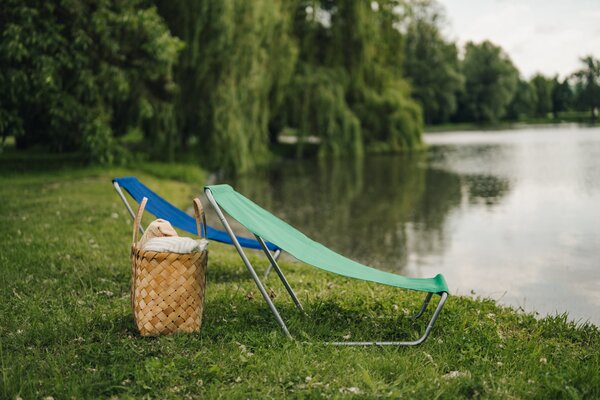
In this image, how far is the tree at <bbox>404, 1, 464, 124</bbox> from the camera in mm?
48594

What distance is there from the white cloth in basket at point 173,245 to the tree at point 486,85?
59.6 metres

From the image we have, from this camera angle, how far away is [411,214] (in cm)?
1159

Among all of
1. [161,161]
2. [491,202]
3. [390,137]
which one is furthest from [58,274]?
[390,137]

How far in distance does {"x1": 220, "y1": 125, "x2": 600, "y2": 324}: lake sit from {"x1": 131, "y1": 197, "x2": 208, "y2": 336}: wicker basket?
Result: 2683mm

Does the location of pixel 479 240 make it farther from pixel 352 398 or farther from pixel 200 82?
pixel 200 82

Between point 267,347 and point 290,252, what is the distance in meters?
0.58

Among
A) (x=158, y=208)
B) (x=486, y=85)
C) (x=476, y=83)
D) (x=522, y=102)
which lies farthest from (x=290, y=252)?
(x=522, y=102)

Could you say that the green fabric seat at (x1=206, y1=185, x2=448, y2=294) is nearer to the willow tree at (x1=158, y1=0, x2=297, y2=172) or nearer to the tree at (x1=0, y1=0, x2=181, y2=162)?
the tree at (x1=0, y1=0, x2=181, y2=162)

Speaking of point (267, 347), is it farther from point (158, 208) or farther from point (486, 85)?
point (486, 85)

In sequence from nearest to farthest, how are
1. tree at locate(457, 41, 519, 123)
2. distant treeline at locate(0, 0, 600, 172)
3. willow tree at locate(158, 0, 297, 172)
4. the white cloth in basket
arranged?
the white cloth in basket → distant treeline at locate(0, 0, 600, 172) → willow tree at locate(158, 0, 297, 172) → tree at locate(457, 41, 519, 123)

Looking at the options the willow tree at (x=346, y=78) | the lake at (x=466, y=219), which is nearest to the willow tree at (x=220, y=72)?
the lake at (x=466, y=219)

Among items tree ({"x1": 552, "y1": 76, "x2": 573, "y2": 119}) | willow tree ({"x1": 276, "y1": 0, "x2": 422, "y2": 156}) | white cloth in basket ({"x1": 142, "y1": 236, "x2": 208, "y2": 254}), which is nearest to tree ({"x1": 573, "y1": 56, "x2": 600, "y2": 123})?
tree ({"x1": 552, "y1": 76, "x2": 573, "y2": 119})

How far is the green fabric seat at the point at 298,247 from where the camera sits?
3.82 m

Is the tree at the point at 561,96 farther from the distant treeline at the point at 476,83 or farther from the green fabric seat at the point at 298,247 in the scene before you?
the green fabric seat at the point at 298,247
